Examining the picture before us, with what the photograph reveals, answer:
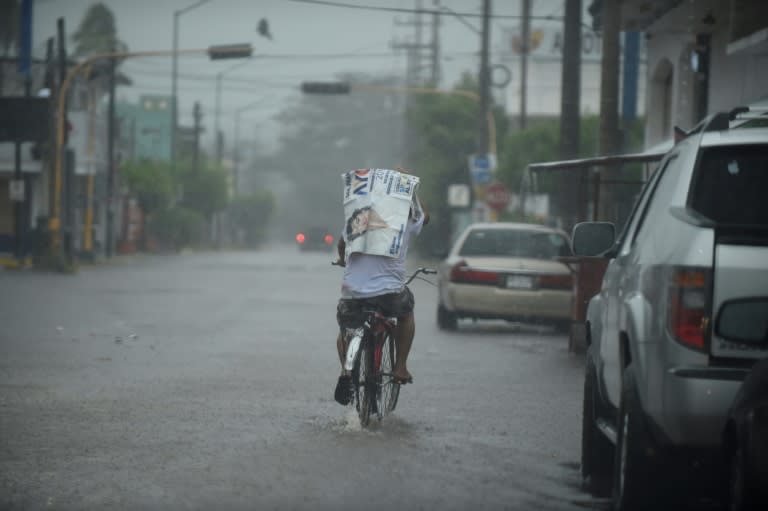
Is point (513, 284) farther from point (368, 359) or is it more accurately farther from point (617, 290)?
point (617, 290)

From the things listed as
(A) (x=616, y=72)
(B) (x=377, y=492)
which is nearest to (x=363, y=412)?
(B) (x=377, y=492)

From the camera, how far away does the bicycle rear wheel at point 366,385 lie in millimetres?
10047

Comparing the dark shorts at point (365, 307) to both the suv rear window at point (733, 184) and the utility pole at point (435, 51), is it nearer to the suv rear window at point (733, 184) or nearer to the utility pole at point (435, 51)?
the suv rear window at point (733, 184)

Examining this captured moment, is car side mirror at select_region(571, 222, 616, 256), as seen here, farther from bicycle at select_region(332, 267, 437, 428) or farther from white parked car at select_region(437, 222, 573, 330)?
white parked car at select_region(437, 222, 573, 330)

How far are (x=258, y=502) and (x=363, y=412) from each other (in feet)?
9.38

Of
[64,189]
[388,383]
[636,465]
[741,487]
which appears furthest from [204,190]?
[741,487]

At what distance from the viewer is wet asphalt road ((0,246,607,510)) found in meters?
7.61

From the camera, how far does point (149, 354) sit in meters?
15.8

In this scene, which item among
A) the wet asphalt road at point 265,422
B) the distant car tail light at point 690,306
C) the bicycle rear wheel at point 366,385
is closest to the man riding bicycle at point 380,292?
the bicycle rear wheel at point 366,385

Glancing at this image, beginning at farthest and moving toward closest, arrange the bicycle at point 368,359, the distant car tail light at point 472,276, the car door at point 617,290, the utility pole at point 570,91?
the utility pole at point 570,91, the distant car tail light at point 472,276, the bicycle at point 368,359, the car door at point 617,290

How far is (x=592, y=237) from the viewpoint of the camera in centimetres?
805

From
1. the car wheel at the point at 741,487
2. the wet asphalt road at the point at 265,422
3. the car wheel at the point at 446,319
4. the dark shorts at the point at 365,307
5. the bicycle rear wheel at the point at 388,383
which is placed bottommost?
the car wheel at the point at 446,319

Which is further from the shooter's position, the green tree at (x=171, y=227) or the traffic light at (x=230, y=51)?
the green tree at (x=171, y=227)

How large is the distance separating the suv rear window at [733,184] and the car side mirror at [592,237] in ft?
5.04
